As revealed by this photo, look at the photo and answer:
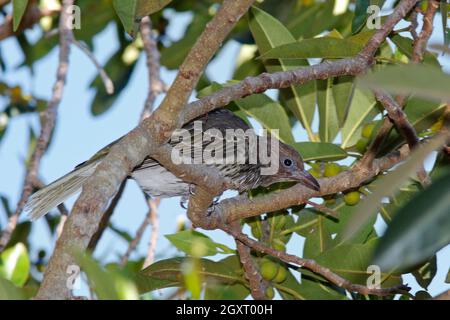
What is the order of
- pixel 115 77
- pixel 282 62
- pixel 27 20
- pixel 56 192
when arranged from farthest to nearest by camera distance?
pixel 115 77, pixel 27 20, pixel 56 192, pixel 282 62

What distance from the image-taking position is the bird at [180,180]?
14.0 ft

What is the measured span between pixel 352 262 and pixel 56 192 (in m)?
1.89

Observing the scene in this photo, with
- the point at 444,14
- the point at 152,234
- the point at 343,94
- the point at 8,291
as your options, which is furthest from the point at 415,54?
the point at 8,291

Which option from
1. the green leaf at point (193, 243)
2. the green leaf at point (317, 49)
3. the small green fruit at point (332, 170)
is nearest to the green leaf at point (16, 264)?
the green leaf at point (193, 243)

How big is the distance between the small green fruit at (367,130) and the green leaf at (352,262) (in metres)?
0.69

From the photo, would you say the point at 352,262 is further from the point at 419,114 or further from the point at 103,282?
the point at 103,282

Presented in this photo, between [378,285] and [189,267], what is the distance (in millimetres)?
1885

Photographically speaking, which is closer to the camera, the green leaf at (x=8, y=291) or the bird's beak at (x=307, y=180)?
the green leaf at (x=8, y=291)

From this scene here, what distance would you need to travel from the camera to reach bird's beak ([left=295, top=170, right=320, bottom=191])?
352 cm

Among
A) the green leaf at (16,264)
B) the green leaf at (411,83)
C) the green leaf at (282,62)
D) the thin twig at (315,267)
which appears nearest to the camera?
the green leaf at (411,83)

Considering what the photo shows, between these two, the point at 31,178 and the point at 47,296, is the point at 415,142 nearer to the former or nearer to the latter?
the point at 47,296

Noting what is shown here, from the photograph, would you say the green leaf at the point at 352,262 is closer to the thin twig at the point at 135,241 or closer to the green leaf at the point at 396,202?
the green leaf at the point at 396,202

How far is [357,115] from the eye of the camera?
13.0ft

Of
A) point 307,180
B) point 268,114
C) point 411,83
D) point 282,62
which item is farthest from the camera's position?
point 282,62
